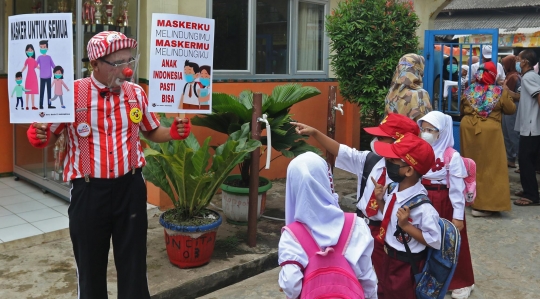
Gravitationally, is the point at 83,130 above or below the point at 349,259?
above

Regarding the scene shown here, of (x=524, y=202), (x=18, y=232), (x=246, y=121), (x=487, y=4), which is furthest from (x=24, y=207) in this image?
(x=487, y=4)

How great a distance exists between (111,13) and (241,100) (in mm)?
1722

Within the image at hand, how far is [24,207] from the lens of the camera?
19.5 feet

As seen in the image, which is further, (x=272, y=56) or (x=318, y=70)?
(x=318, y=70)

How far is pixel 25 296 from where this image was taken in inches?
156

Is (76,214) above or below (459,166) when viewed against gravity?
below

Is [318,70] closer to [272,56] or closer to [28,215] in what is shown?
[272,56]

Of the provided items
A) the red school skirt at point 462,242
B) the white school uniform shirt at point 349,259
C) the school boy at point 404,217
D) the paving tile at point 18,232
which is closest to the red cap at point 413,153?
the school boy at point 404,217

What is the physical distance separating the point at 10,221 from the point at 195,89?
126 inches

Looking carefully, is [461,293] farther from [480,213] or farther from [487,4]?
[487,4]

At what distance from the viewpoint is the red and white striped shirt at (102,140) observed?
3049mm

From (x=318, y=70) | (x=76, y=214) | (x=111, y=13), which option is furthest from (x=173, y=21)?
(x=318, y=70)

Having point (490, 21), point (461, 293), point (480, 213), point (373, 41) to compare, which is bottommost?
point (461, 293)

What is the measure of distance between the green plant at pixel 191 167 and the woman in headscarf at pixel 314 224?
2135mm
